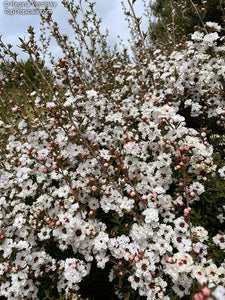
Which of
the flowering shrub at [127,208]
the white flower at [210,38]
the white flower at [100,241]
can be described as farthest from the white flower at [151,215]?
the white flower at [210,38]

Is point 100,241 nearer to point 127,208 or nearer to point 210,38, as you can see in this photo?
point 127,208

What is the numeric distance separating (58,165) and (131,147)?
1.04 meters

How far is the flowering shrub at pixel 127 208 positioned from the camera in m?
2.37

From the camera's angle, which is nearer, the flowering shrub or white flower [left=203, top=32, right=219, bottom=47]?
the flowering shrub

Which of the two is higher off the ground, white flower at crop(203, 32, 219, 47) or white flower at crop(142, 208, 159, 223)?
white flower at crop(203, 32, 219, 47)

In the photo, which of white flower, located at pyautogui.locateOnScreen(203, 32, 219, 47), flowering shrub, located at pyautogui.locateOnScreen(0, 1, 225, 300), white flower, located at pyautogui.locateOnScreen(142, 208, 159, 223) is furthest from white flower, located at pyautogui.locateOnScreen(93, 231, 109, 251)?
white flower, located at pyautogui.locateOnScreen(203, 32, 219, 47)

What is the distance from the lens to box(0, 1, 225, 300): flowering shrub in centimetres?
237

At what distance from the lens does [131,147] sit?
116 inches

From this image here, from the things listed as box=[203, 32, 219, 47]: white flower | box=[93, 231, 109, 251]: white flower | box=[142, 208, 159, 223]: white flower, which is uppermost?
box=[203, 32, 219, 47]: white flower

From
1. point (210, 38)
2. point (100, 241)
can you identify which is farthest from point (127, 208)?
point (210, 38)

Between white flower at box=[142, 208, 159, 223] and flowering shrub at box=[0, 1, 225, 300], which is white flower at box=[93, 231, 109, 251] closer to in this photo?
flowering shrub at box=[0, 1, 225, 300]

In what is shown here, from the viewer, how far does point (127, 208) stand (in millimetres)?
2670

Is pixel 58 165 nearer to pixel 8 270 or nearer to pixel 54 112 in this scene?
pixel 54 112

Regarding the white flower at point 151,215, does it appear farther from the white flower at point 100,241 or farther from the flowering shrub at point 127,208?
the white flower at point 100,241
